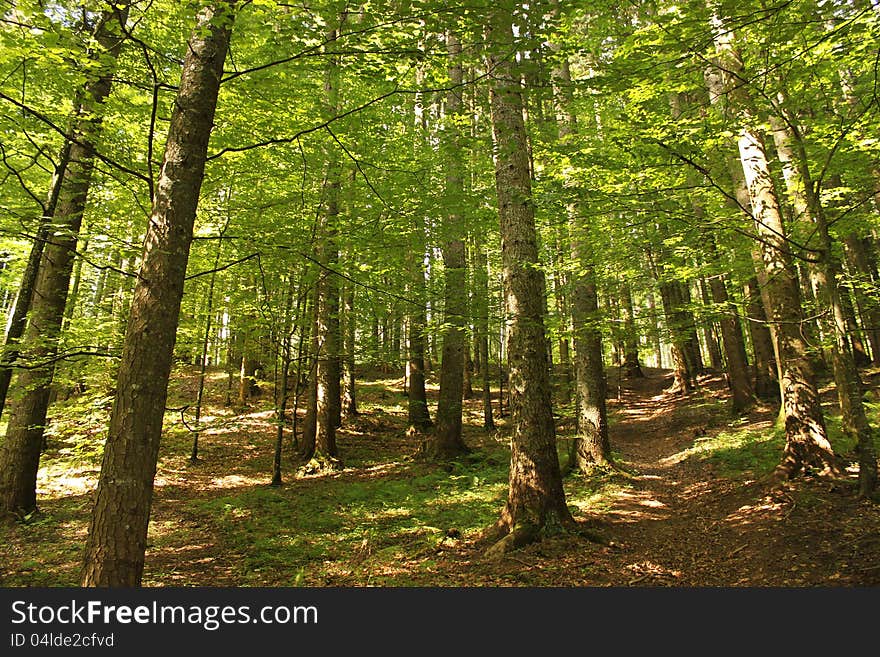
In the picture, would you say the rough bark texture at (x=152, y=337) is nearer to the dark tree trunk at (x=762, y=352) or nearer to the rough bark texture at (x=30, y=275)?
the rough bark texture at (x=30, y=275)

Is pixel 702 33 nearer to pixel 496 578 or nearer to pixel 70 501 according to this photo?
pixel 496 578

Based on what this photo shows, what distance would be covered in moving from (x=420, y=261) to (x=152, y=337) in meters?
9.26

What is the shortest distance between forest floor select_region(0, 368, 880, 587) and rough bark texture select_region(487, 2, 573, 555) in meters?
0.41

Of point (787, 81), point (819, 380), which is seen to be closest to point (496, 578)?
point (787, 81)

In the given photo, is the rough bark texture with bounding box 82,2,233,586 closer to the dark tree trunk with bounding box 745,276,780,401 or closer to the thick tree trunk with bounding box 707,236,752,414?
the dark tree trunk with bounding box 745,276,780,401

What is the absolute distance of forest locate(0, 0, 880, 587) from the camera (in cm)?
409

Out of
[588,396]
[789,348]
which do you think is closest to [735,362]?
[588,396]

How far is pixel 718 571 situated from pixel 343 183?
1050cm

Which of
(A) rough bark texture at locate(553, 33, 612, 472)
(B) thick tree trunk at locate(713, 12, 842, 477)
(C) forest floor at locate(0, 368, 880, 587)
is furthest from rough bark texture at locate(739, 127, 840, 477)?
(A) rough bark texture at locate(553, 33, 612, 472)

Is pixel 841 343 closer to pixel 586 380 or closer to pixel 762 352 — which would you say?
pixel 586 380

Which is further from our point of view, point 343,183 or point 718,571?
point 343,183

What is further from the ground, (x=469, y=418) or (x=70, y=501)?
(x=469, y=418)

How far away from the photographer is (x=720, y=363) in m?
23.2

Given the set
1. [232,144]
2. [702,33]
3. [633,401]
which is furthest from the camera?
[633,401]
